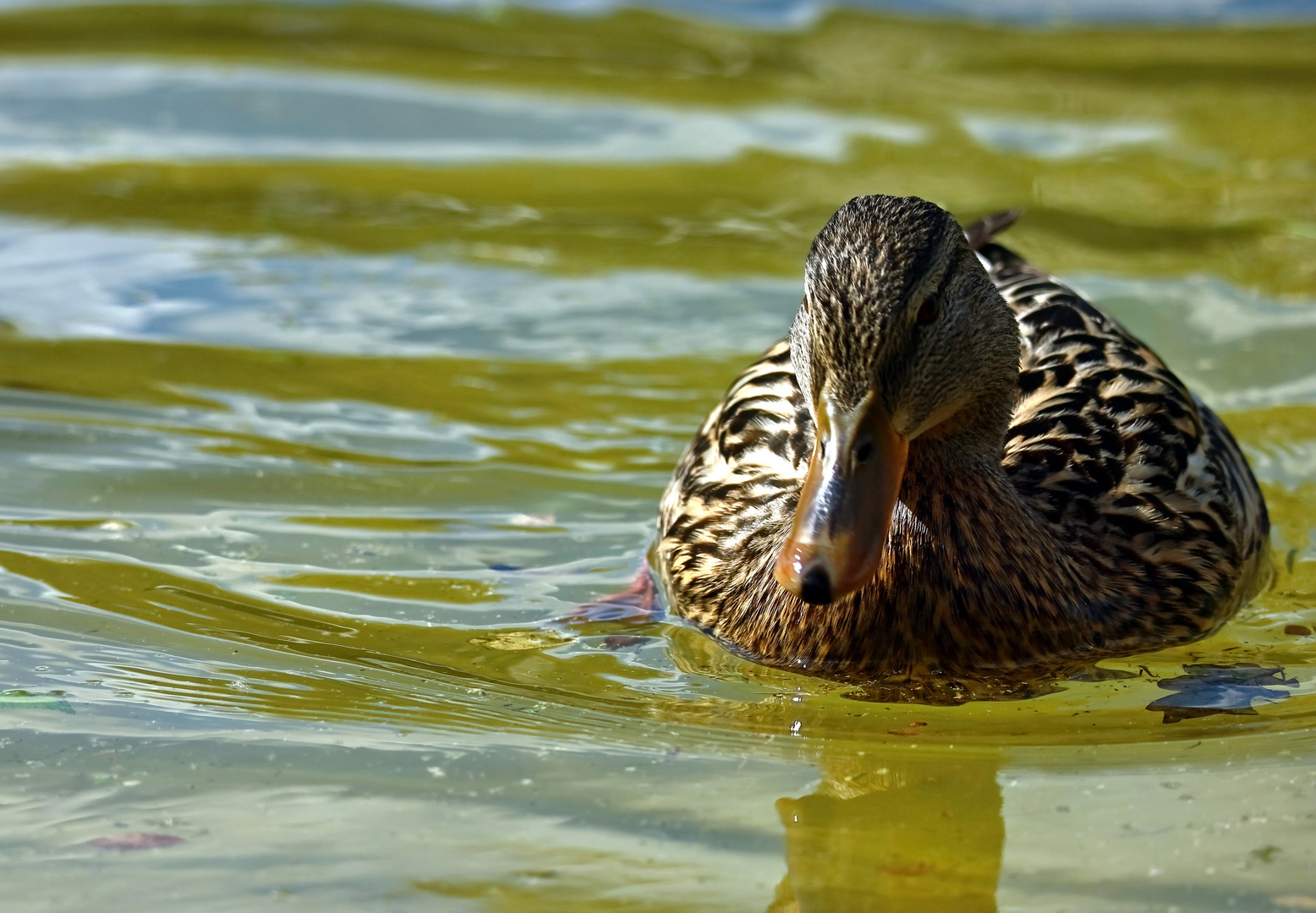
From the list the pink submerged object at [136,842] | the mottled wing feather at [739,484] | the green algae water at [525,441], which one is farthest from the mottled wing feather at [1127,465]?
the pink submerged object at [136,842]

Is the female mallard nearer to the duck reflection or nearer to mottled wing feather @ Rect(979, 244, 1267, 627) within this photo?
mottled wing feather @ Rect(979, 244, 1267, 627)

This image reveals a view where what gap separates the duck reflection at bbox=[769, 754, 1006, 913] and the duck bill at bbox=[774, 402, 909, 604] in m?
0.52

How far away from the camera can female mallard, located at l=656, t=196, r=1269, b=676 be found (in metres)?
4.96

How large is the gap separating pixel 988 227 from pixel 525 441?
2.20 meters

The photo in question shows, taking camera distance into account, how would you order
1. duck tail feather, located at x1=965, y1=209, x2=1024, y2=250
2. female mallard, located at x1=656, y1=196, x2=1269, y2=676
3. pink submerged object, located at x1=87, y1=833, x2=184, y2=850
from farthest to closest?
duck tail feather, located at x1=965, y1=209, x2=1024, y2=250 < female mallard, located at x1=656, y1=196, x2=1269, y2=676 < pink submerged object, located at x1=87, y1=833, x2=184, y2=850

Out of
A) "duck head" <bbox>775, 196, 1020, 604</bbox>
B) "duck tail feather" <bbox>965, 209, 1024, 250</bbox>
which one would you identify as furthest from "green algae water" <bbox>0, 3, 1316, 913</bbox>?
"duck tail feather" <bbox>965, 209, 1024, 250</bbox>

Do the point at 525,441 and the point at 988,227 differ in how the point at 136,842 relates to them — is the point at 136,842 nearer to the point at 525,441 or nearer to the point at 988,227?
the point at 525,441

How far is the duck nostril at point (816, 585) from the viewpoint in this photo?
188 inches

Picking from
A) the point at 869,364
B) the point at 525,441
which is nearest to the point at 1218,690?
the point at 869,364

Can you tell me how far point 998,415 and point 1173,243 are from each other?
494 centimetres

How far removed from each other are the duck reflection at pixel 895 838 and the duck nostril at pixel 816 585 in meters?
0.49

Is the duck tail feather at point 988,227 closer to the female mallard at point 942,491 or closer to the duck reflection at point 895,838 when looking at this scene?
the female mallard at point 942,491

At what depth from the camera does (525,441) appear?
7949 millimetres

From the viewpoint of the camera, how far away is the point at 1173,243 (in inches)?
398
